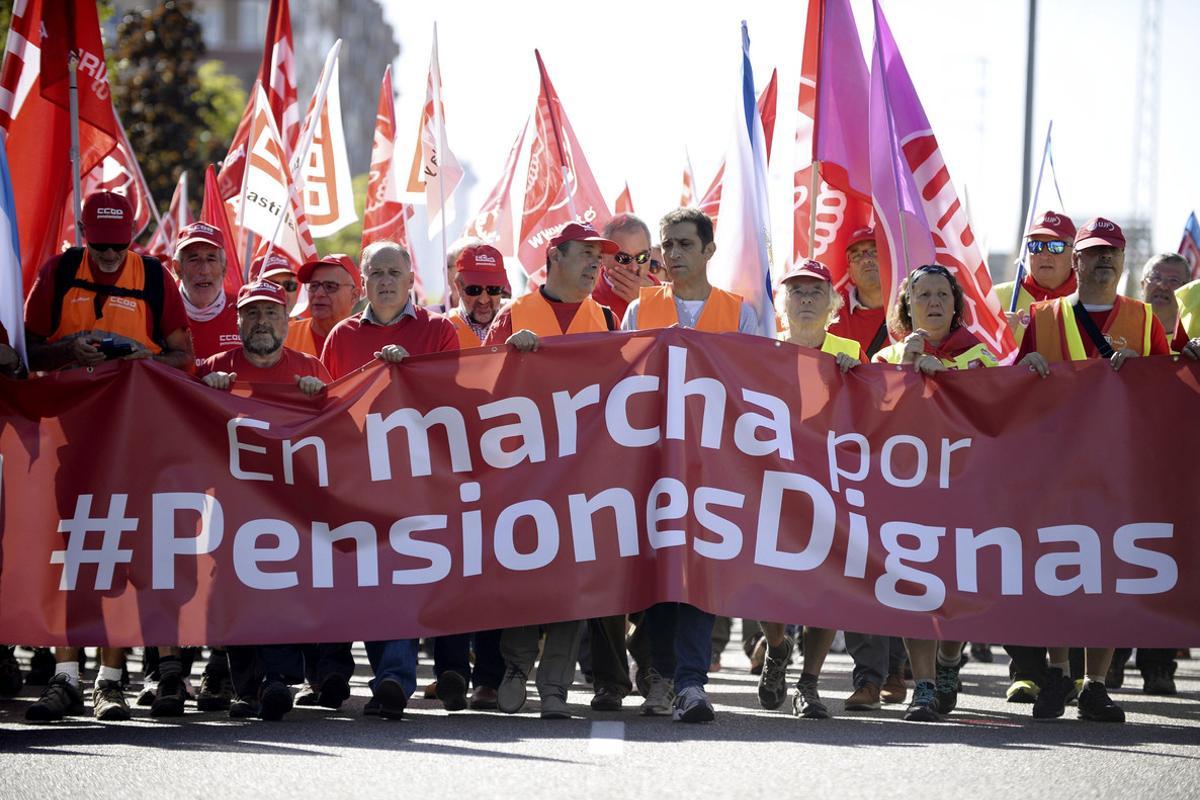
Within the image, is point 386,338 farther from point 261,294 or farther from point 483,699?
point 483,699

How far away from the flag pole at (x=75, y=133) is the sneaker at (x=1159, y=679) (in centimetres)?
640

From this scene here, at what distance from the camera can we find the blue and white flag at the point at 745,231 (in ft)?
31.4

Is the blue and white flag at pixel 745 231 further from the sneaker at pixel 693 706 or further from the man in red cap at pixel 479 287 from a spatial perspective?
the sneaker at pixel 693 706

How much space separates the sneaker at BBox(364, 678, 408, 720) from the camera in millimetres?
8406

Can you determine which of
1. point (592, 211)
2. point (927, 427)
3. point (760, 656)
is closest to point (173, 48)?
point (592, 211)

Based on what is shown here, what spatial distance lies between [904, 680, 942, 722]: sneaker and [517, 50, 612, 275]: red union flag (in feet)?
20.0

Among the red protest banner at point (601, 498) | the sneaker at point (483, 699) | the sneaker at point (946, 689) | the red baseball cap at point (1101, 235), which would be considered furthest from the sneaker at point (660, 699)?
the red baseball cap at point (1101, 235)

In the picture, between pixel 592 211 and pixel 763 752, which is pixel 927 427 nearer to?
pixel 763 752

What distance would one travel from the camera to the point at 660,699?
8.63 metres

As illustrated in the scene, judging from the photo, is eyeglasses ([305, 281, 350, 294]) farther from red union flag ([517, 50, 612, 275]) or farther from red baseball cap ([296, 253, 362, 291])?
red union flag ([517, 50, 612, 275])

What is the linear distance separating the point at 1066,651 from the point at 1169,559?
2.45 ft

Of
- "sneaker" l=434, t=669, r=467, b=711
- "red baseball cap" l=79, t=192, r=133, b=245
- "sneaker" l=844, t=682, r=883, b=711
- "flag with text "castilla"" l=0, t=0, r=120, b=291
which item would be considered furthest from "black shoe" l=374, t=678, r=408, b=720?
"flag with text "castilla"" l=0, t=0, r=120, b=291

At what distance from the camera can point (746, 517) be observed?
8.61 meters

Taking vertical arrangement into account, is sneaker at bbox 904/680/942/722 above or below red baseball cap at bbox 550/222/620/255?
below
